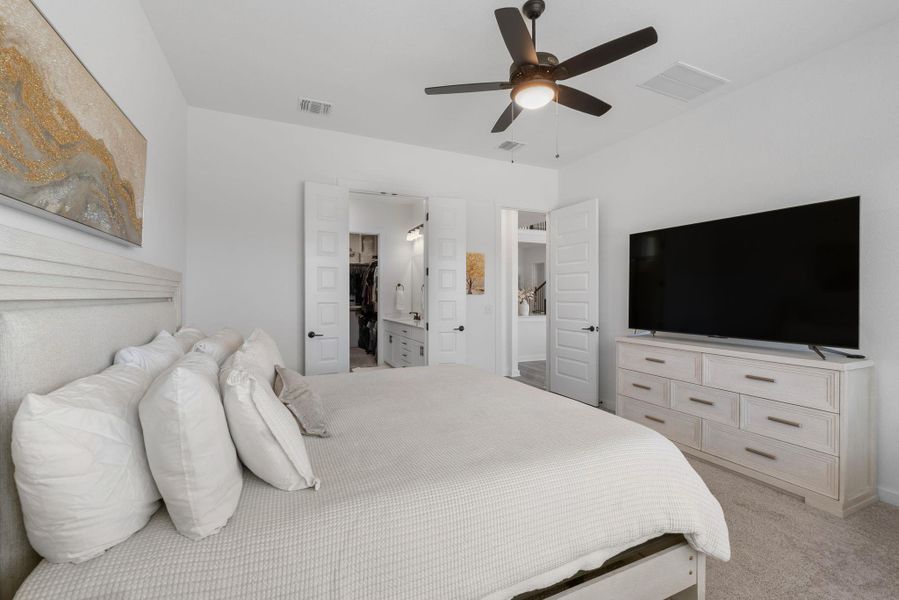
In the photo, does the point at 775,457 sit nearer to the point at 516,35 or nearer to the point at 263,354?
the point at 516,35

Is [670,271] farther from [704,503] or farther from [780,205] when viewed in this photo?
[704,503]

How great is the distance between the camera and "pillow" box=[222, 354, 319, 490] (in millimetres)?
1097

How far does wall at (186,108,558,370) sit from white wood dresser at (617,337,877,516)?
9.98 feet

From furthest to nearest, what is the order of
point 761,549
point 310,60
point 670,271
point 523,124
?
point 523,124 < point 670,271 < point 310,60 < point 761,549

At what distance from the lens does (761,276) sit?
2.68m

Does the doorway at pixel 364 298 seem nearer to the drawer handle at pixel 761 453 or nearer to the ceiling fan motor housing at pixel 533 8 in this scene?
the ceiling fan motor housing at pixel 533 8

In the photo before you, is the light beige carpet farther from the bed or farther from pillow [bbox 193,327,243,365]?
pillow [bbox 193,327,243,365]

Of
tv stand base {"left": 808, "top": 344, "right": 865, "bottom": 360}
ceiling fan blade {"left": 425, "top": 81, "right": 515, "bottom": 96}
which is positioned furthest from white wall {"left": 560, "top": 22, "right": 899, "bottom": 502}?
ceiling fan blade {"left": 425, "top": 81, "right": 515, "bottom": 96}

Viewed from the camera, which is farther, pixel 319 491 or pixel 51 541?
pixel 319 491

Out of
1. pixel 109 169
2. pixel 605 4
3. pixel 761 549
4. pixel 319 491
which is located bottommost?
pixel 761 549

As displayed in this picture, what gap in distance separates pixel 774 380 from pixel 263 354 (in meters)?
3.00

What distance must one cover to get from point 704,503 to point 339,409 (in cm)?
157

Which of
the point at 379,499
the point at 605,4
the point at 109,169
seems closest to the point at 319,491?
the point at 379,499

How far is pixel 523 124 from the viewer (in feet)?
11.8
